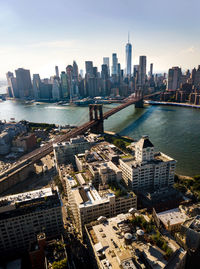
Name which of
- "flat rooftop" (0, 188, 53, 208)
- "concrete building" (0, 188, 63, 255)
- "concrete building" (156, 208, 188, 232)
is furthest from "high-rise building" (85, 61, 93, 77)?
"concrete building" (0, 188, 63, 255)

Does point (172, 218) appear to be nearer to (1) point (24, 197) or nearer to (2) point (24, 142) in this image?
(1) point (24, 197)

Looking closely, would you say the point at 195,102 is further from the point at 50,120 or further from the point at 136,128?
the point at 50,120

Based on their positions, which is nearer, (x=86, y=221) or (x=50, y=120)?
(x=86, y=221)

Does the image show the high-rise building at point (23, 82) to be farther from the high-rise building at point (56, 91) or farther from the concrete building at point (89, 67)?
the concrete building at point (89, 67)

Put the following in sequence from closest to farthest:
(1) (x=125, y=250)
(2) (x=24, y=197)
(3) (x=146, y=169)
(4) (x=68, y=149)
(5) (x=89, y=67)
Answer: (1) (x=125, y=250) < (2) (x=24, y=197) < (3) (x=146, y=169) < (4) (x=68, y=149) < (5) (x=89, y=67)

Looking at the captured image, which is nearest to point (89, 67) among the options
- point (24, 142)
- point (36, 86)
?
point (36, 86)

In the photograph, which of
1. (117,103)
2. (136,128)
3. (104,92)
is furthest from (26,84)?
(136,128)

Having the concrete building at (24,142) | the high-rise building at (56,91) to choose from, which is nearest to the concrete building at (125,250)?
the concrete building at (24,142)

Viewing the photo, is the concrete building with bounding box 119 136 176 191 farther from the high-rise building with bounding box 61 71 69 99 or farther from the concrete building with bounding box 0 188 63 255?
the high-rise building with bounding box 61 71 69 99
